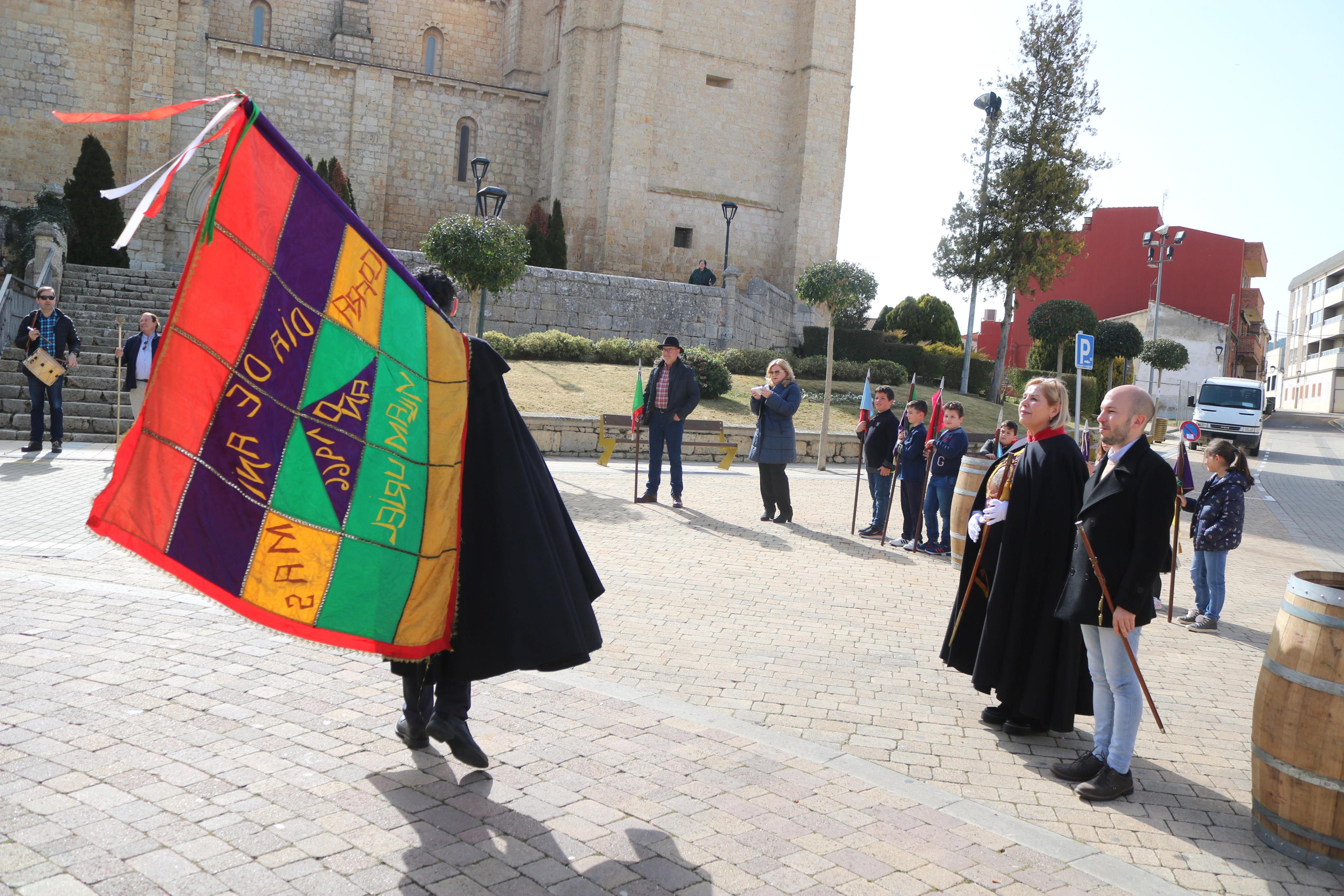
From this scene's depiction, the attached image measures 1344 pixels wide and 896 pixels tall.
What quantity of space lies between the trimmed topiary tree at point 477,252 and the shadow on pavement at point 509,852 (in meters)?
14.7

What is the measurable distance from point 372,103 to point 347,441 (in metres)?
31.6

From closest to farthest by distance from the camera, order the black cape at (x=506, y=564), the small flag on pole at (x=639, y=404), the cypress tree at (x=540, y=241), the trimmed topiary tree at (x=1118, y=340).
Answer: the black cape at (x=506, y=564), the small flag on pole at (x=639, y=404), the cypress tree at (x=540, y=241), the trimmed topiary tree at (x=1118, y=340)

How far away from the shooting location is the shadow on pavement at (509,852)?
3.06 meters

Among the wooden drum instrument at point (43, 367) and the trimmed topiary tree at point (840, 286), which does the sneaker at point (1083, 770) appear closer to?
the wooden drum instrument at point (43, 367)

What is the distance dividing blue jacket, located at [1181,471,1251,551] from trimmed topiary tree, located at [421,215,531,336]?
42.0 feet

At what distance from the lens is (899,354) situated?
1232 inches

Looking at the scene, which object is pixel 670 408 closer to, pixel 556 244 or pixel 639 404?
pixel 639 404

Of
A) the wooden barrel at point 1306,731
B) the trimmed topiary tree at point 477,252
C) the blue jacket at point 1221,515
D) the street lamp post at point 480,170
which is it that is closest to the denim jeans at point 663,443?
the blue jacket at point 1221,515

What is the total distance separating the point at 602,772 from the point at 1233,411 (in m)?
29.3

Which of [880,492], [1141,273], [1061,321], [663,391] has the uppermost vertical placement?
[1141,273]

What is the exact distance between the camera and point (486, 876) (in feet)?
10.1

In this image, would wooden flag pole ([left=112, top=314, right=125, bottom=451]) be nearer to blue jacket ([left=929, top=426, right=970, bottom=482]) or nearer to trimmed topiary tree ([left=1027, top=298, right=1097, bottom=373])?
blue jacket ([left=929, top=426, right=970, bottom=482])

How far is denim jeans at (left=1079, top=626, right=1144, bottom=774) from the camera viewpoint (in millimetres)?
4086

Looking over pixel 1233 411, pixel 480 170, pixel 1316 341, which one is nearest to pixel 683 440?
pixel 480 170
